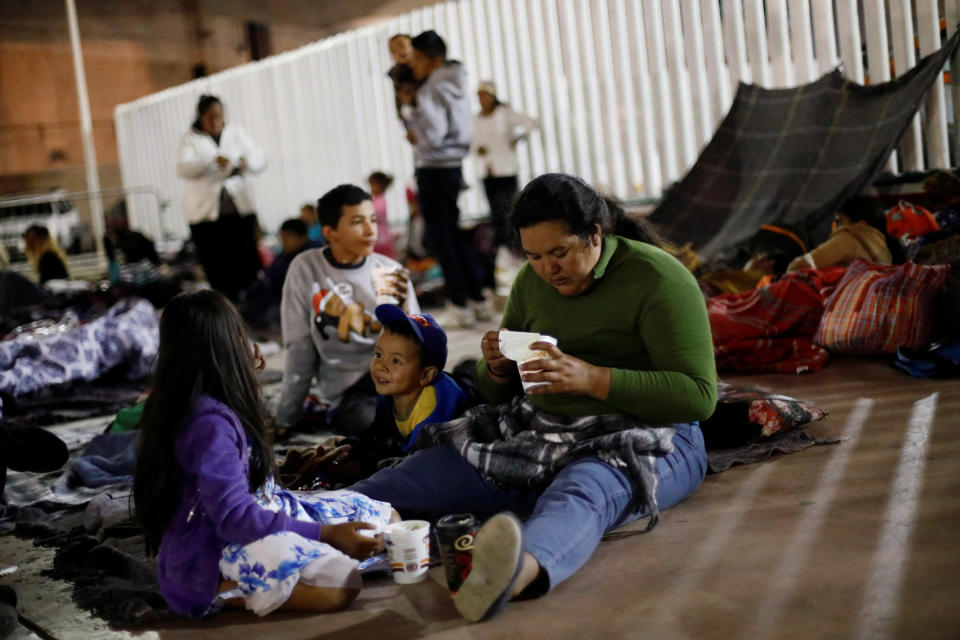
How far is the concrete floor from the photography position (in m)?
1.88

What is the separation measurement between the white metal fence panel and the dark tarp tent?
0.73 ft

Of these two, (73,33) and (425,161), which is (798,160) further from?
(73,33)

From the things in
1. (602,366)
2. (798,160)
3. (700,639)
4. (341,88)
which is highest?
(341,88)

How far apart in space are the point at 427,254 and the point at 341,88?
10.2 feet

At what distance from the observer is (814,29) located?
6652 mm

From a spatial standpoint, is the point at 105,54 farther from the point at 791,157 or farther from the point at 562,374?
the point at 562,374

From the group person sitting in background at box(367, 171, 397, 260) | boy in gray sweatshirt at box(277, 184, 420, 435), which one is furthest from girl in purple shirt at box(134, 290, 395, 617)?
person sitting in background at box(367, 171, 397, 260)

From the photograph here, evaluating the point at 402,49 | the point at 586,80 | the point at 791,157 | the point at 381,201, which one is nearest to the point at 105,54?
the point at 381,201

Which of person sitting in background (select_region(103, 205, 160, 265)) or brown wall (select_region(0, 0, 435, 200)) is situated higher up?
brown wall (select_region(0, 0, 435, 200))

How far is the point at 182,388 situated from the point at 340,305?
1664 millimetres

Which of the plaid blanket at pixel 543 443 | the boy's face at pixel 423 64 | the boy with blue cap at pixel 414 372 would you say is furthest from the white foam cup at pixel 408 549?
the boy's face at pixel 423 64

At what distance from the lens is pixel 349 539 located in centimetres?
216

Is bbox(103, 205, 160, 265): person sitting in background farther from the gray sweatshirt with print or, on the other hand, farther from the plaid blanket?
the plaid blanket

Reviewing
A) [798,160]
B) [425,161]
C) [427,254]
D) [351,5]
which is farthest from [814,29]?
[351,5]
